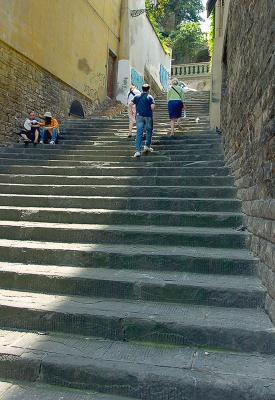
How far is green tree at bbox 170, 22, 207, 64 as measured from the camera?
27.2m

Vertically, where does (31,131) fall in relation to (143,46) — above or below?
below

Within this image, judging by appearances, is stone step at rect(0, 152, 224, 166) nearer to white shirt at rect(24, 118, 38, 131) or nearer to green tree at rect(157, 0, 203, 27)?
white shirt at rect(24, 118, 38, 131)

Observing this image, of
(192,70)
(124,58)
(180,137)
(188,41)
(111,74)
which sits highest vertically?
(188,41)

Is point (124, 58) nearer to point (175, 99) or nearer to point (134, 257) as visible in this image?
point (175, 99)

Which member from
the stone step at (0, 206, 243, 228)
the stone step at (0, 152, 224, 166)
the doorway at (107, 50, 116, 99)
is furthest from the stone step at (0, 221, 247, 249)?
the doorway at (107, 50, 116, 99)

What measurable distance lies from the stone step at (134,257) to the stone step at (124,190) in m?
1.29

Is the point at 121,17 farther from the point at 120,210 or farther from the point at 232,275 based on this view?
the point at 232,275

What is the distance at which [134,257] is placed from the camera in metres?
3.74

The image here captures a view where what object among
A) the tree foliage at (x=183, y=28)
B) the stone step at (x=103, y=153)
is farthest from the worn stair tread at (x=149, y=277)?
the tree foliage at (x=183, y=28)

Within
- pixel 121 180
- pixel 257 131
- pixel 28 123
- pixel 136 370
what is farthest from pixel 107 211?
pixel 28 123

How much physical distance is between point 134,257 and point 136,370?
4.52 ft

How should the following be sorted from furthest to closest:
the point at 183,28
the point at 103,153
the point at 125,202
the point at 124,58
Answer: the point at 183,28
the point at 124,58
the point at 103,153
the point at 125,202

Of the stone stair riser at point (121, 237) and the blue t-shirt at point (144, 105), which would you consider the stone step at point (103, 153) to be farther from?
the stone stair riser at point (121, 237)

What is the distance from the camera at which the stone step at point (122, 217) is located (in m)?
4.32
